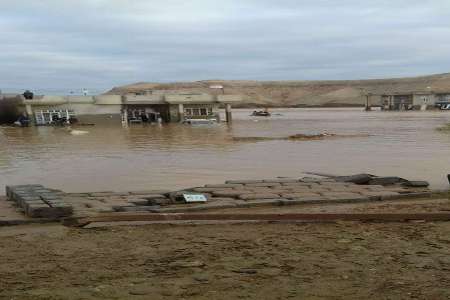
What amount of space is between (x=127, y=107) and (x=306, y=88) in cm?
13180

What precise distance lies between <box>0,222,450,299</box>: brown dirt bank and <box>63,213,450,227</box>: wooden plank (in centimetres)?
25

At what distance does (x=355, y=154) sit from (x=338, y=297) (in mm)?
20663

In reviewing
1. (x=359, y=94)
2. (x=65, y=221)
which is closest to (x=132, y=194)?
(x=65, y=221)

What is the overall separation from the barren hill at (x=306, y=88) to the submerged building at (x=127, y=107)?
271 ft

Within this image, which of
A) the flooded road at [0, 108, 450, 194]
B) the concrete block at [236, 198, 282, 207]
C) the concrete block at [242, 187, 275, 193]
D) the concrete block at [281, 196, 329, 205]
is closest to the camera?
the concrete block at [236, 198, 282, 207]

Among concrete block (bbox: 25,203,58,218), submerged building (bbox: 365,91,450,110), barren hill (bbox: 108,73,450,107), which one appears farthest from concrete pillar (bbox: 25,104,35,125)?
barren hill (bbox: 108,73,450,107)

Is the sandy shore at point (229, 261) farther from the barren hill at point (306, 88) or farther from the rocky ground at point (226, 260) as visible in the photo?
the barren hill at point (306, 88)

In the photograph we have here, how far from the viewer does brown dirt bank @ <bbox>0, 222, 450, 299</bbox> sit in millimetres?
4121

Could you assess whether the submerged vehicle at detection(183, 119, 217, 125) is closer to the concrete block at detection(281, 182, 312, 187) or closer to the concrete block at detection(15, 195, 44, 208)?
the concrete block at detection(281, 182, 312, 187)

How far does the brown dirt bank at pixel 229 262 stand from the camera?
4121 millimetres

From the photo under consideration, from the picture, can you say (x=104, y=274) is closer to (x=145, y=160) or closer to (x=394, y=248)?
(x=394, y=248)

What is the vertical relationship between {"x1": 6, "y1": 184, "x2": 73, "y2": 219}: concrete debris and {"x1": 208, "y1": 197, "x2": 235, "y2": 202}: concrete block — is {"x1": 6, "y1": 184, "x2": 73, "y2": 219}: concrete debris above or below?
above

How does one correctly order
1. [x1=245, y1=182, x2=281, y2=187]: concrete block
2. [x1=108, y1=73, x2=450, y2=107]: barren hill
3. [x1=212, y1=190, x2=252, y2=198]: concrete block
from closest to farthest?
1. [x1=212, y1=190, x2=252, y2=198]: concrete block
2. [x1=245, y1=182, x2=281, y2=187]: concrete block
3. [x1=108, y1=73, x2=450, y2=107]: barren hill

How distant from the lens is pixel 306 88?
188 metres
